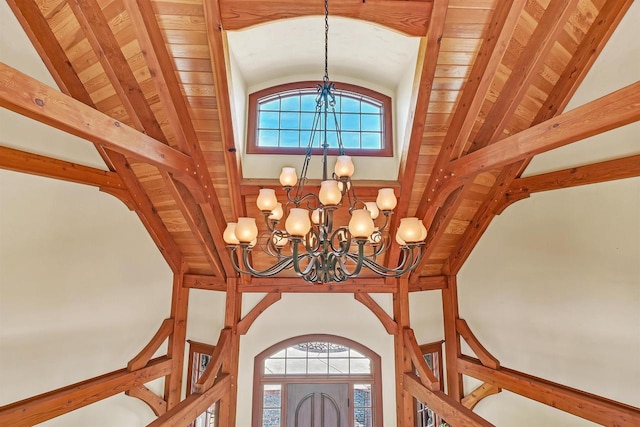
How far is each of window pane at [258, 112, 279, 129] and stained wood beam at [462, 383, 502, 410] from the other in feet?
14.0

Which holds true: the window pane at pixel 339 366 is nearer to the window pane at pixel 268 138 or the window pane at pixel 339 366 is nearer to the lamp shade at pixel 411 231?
the window pane at pixel 268 138

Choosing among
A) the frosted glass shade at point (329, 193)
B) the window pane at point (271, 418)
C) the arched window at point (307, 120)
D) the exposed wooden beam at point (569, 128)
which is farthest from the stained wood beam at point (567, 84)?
the window pane at point (271, 418)

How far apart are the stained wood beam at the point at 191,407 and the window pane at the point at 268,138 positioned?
A: 2852 mm

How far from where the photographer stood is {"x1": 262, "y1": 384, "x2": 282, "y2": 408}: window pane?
4742 mm

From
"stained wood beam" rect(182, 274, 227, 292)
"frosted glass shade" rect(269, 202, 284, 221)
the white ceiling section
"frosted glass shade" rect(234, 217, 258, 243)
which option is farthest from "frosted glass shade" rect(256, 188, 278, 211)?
"stained wood beam" rect(182, 274, 227, 292)

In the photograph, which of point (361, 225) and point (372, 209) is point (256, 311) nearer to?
point (372, 209)

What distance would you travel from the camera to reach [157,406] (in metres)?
4.52

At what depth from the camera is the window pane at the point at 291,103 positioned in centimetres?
425

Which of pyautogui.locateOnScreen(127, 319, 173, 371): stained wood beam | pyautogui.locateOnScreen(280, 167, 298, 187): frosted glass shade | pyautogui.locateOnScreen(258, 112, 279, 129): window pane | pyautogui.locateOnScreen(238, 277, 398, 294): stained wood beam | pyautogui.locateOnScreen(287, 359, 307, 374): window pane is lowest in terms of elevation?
pyautogui.locateOnScreen(287, 359, 307, 374): window pane

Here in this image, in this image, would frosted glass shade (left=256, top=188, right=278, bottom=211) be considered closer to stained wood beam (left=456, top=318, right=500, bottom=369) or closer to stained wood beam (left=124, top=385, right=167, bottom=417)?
stained wood beam (left=124, top=385, right=167, bottom=417)

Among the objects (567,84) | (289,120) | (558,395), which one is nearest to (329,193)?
(289,120)

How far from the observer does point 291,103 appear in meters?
4.25

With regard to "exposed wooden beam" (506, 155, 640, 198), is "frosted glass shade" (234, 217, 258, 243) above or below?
below

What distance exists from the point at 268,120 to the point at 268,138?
0.75ft
